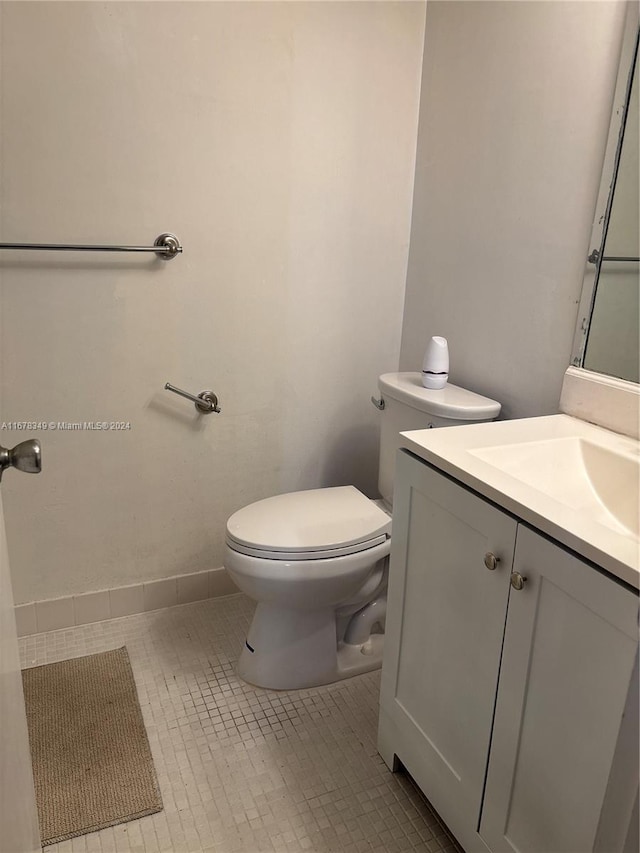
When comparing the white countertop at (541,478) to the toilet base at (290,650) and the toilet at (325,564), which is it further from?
the toilet base at (290,650)

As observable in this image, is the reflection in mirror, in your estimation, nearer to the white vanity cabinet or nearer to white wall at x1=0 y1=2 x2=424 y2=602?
the white vanity cabinet

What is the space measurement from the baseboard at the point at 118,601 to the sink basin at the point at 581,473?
48.3 inches

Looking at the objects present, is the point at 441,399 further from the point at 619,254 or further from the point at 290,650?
the point at 290,650

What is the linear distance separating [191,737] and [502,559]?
97 centimetres

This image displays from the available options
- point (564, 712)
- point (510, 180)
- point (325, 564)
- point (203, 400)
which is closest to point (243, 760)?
point (325, 564)

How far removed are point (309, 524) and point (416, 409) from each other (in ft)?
1.35

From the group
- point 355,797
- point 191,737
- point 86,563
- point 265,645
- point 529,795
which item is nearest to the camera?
point 529,795

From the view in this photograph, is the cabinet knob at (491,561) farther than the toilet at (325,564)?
No

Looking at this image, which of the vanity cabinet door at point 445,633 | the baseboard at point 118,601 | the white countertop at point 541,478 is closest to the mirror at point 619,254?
the white countertop at point 541,478

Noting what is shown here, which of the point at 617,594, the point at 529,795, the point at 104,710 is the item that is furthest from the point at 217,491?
the point at 617,594

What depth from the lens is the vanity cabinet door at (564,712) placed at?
0.83 metres

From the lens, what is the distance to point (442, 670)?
47.8 inches

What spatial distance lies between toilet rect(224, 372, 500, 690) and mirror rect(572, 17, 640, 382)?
323 mm

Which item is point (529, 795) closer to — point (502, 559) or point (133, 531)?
point (502, 559)
